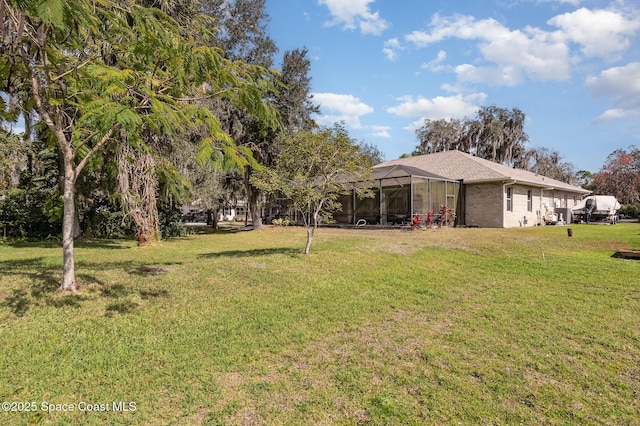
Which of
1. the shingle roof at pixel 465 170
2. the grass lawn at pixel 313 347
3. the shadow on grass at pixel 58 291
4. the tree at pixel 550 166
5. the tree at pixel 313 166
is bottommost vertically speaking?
the grass lawn at pixel 313 347

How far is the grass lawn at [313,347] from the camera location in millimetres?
3041

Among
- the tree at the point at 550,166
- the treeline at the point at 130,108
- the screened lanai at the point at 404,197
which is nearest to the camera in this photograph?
the treeline at the point at 130,108

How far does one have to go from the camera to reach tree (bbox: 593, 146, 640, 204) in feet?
128

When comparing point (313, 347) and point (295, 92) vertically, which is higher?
point (295, 92)

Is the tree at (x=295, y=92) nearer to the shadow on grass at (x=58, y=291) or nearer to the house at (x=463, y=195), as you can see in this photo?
the house at (x=463, y=195)

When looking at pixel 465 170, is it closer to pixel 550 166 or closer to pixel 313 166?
pixel 313 166

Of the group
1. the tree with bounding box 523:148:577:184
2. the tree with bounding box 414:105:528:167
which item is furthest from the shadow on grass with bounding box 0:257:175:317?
the tree with bounding box 523:148:577:184

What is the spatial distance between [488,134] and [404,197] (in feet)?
77.6

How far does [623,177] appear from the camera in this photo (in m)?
39.8

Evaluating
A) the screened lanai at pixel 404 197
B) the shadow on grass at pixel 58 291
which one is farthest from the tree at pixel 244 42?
the shadow on grass at pixel 58 291

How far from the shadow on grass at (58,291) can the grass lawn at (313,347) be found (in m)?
0.04

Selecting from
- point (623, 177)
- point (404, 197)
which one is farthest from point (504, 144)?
point (404, 197)

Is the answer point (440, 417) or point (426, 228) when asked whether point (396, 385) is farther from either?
point (426, 228)

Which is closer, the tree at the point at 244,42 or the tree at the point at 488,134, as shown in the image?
the tree at the point at 244,42
